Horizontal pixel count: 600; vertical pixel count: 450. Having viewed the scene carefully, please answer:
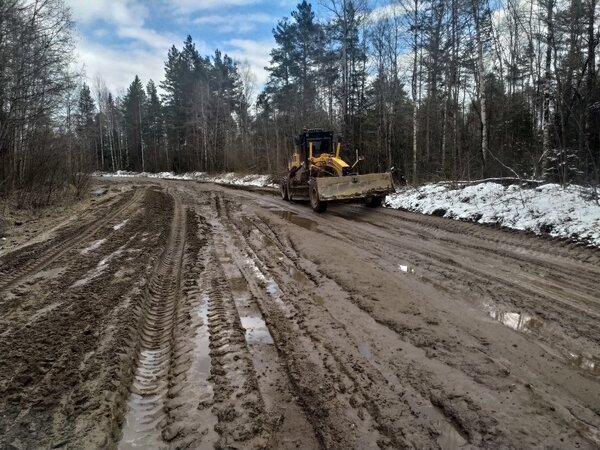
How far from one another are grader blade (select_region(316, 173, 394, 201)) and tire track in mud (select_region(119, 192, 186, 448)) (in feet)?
21.9

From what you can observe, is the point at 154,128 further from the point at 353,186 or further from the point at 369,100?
the point at 353,186

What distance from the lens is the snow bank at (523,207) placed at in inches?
302

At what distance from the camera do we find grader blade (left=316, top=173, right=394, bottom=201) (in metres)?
12.4

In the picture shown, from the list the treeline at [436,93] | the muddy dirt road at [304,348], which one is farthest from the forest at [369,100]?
the muddy dirt road at [304,348]

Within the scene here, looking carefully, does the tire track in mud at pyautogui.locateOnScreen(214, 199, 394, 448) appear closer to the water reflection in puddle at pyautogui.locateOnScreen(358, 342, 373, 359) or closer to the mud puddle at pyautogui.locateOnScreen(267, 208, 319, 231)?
the water reflection in puddle at pyautogui.locateOnScreen(358, 342, 373, 359)

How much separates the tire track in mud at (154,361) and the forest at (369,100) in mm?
9239

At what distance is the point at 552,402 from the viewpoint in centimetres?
287

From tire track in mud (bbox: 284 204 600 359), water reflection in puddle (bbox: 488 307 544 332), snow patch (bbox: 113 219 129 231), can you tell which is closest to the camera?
water reflection in puddle (bbox: 488 307 544 332)

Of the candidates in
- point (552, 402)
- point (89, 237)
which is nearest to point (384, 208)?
point (89, 237)

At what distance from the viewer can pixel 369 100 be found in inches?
1060

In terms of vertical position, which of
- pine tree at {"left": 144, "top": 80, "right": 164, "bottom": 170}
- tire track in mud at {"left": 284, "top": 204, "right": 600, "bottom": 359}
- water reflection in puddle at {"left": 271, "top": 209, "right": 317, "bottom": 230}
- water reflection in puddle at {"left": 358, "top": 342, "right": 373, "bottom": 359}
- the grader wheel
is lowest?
water reflection in puddle at {"left": 358, "top": 342, "right": 373, "bottom": 359}

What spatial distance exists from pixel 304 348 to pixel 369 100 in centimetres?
2557

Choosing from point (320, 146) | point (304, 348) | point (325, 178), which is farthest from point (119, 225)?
point (304, 348)

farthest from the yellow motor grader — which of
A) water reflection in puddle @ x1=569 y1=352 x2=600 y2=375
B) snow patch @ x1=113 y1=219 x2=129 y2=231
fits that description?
water reflection in puddle @ x1=569 y1=352 x2=600 y2=375
